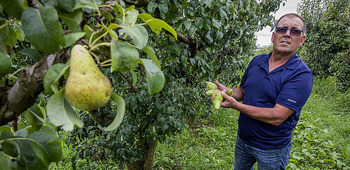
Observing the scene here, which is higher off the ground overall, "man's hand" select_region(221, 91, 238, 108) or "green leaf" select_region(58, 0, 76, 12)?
"green leaf" select_region(58, 0, 76, 12)

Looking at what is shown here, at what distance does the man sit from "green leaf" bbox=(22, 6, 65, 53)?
1.60 meters

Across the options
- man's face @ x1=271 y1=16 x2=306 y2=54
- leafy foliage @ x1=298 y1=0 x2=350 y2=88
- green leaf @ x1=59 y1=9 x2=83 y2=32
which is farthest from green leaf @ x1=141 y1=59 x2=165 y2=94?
leafy foliage @ x1=298 y1=0 x2=350 y2=88

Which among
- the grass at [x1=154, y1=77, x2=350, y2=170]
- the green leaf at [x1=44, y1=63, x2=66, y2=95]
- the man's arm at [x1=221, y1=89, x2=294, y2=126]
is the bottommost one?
the grass at [x1=154, y1=77, x2=350, y2=170]

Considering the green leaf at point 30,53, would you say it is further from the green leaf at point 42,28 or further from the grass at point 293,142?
the grass at point 293,142

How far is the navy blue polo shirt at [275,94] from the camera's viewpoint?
171 cm

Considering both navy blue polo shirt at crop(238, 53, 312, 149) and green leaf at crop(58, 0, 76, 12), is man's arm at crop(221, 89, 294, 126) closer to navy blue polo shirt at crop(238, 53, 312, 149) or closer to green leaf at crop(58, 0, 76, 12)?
navy blue polo shirt at crop(238, 53, 312, 149)

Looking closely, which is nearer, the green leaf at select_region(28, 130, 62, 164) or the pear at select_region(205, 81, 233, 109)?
the green leaf at select_region(28, 130, 62, 164)

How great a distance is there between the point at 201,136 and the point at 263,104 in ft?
7.25

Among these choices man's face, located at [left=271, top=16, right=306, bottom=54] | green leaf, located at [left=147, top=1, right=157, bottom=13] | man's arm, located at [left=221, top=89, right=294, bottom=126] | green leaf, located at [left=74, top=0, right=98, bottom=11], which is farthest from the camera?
man's face, located at [left=271, top=16, right=306, bottom=54]

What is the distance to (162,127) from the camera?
5.46 ft

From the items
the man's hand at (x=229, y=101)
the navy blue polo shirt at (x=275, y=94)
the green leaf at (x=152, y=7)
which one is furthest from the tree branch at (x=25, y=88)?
the navy blue polo shirt at (x=275, y=94)

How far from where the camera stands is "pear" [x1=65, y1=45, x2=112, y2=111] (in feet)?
1.45

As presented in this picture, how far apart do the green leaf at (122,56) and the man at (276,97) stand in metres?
1.49

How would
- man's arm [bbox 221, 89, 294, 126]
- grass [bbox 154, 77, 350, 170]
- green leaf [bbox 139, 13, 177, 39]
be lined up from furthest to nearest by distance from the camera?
1. grass [bbox 154, 77, 350, 170]
2. man's arm [bbox 221, 89, 294, 126]
3. green leaf [bbox 139, 13, 177, 39]
